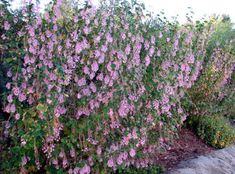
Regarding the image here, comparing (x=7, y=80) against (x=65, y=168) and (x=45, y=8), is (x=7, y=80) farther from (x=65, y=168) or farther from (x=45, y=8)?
(x=65, y=168)

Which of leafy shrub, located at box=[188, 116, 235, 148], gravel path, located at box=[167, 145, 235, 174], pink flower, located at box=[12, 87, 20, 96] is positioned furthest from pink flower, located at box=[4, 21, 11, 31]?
leafy shrub, located at box=[188, 116, 235, 148]

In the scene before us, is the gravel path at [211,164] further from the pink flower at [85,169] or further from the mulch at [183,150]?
the pink flower at [85,169]

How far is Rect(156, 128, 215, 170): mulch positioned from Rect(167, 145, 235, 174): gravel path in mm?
190

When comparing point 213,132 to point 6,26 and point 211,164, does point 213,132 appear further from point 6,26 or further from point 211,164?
point 6,26

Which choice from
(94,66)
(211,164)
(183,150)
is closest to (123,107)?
(94,66)

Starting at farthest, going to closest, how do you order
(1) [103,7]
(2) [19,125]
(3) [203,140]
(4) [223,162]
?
(3) [203,140] < (4) [223,162] < (1) [103,7] < (2) [19,125]

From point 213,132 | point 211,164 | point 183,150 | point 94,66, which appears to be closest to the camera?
point 94,66

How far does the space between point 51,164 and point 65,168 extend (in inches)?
6.1

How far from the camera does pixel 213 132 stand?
6625mm

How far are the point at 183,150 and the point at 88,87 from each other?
114 inches

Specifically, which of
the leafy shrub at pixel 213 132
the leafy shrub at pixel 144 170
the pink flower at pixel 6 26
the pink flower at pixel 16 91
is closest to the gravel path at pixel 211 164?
the leafy shrub at pixel 144 170

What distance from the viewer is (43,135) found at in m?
3.53

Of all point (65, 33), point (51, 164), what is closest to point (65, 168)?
point (51, 164)

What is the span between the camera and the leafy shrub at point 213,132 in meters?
6.62
